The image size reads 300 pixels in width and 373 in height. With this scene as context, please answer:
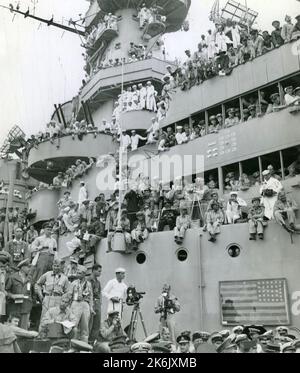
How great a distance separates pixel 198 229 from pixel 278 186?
2.11m

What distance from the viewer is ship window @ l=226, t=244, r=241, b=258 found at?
983 cm

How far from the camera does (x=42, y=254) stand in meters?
9.80

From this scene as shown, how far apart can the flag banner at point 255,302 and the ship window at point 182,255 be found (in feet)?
4.40

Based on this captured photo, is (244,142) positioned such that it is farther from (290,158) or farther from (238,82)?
(238,82)

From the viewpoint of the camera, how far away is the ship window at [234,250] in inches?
Result: 387

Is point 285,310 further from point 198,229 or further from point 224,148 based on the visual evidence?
point 224,148

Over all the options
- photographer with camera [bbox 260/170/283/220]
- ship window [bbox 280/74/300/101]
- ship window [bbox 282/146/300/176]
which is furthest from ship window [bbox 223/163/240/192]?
ship window [bbox 280/74/300/101]

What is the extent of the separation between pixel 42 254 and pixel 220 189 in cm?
561

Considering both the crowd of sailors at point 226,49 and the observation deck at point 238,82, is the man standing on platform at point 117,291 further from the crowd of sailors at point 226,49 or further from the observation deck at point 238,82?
the crowd of sailors at point 226,49

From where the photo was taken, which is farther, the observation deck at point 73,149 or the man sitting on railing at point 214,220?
the observation deck at point 73,149

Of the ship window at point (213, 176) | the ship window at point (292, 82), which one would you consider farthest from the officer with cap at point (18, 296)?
the ship window at point (292, 82)

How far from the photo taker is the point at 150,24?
23188 mm

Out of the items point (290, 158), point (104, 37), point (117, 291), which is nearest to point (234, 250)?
point (117, 291)
